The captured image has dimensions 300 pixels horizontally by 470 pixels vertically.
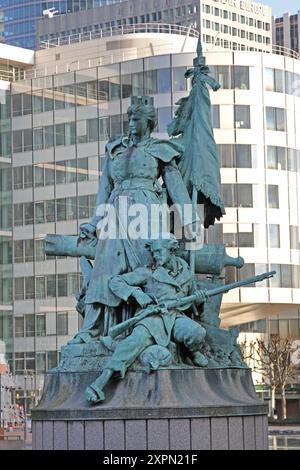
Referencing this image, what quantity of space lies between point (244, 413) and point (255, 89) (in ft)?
159

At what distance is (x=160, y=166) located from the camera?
18547 mm

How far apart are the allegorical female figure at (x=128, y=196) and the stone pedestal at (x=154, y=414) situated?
1093 mm

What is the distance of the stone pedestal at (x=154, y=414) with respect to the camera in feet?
53.3

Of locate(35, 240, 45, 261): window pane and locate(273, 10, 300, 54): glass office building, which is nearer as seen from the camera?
locate(35, 240, 45, 261): window pane

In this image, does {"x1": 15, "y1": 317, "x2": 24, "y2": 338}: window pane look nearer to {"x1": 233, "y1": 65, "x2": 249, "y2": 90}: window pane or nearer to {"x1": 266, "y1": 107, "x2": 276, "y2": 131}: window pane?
{"x1": 266, "y1": 107, "x2": 276, "y2": 131}: window pane

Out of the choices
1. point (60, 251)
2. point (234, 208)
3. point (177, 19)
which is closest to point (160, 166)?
Result: point (60, 251)

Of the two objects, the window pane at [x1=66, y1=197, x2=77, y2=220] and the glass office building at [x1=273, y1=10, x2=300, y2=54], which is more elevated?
the glass office building at [x1=273, y1=10, x2=300, y2=54]

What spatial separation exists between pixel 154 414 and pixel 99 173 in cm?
4791

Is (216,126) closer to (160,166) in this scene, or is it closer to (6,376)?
(6,376)

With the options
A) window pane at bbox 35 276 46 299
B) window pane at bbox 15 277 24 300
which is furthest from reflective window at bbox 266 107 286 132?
window pane at bbox 15 277 24 300

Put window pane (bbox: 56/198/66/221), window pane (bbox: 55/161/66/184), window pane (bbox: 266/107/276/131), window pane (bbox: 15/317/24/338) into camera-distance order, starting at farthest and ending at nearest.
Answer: window pane (bbox: 15/317/24/338)
window pane (bbox: 55/161/66/184)
window pane (bbox: 56/198/66/221)
window pane (bbox: 266/107/276/131)

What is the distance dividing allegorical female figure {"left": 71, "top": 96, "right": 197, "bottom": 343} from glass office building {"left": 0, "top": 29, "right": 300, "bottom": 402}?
1675 inches

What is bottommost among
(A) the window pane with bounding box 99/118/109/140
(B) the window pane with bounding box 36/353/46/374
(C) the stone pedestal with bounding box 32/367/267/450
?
(C) the stone pedestal with bounding box 32/367/267/450

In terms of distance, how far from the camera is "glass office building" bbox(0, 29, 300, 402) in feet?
208
